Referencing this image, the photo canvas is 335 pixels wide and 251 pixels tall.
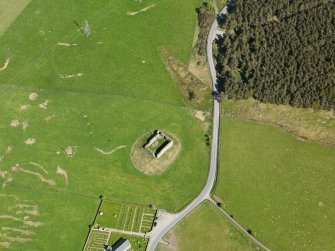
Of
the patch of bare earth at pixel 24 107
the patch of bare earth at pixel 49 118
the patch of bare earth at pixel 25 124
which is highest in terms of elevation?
the patch of bare earth at pixel 24 107

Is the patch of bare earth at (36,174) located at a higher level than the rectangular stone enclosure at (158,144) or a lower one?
lower

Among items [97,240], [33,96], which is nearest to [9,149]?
[33,96]

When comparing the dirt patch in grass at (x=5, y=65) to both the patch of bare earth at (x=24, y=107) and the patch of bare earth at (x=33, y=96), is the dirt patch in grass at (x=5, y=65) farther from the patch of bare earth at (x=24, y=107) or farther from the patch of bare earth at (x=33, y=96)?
the patch of bare earth at (x=24, y=107)

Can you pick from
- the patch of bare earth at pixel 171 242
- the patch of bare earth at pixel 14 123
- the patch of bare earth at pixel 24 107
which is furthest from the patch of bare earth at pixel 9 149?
the patch of bare earth at pixel 171 242

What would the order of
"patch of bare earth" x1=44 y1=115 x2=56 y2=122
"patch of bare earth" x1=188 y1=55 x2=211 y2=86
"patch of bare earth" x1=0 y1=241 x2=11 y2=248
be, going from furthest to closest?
"patch of bare earth" x1=188 y1=55 x2=211 y2=86
"patch of bare earth" x1=44 y1=115 x2=56 y2=122
"patch of bare earth" x1=0 y1=241 x2=11 y2=248

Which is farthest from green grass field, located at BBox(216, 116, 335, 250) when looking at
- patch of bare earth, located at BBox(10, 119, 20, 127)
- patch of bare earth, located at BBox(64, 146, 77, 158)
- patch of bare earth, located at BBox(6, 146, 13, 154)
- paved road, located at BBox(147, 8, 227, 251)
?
patch of bare earth, located at BBox(10, 119, 20, 127)

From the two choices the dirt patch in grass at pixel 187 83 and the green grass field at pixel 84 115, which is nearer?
the green grass field at pixel 84 115

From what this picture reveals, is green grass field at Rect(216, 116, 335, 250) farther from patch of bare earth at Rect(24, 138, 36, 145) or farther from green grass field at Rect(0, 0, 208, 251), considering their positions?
patch of bare earth at Rect(24, 138, 36, 145)
